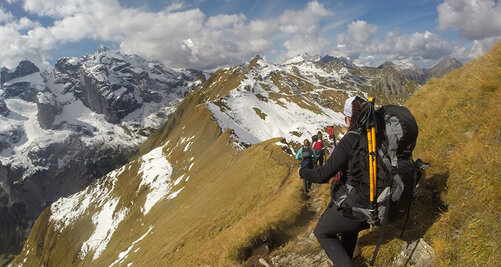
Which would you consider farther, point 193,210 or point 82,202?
point 82,202

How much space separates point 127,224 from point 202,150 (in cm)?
3090

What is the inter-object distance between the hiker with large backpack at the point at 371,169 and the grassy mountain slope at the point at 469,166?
1.24 metres

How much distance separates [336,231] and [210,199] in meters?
27.9

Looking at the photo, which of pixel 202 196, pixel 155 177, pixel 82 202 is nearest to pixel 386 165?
pixel 202 196

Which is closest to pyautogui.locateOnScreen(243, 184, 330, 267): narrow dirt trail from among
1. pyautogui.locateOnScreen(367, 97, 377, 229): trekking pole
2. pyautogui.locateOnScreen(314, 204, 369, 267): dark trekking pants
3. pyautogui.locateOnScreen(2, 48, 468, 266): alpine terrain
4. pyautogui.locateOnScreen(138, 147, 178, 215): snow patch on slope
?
pyautogui.locateOnScreen(2, 48, 468, 266): alpine terrain

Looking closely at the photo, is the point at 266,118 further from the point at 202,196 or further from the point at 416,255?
the point at 416,255

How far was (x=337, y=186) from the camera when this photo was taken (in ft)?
15.7

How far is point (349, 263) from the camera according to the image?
4.48m

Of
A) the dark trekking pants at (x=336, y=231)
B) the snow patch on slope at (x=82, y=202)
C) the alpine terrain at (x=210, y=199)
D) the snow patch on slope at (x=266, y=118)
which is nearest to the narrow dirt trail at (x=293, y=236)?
the alpine terrain at (x=210, y=199)

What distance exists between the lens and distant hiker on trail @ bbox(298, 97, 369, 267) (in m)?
4.29

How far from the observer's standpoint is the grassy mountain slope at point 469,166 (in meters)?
4.23

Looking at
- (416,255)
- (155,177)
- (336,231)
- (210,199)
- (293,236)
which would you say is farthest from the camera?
(155,177)

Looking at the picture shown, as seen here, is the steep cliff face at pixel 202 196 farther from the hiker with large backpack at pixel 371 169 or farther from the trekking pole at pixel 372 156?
the trekking pole at pixel 372 156

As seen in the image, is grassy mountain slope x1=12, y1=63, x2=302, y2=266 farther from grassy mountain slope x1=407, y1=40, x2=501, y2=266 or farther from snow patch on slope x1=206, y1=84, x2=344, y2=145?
snow patch on slope x1=206, y1=84, x2=344, y2=145
